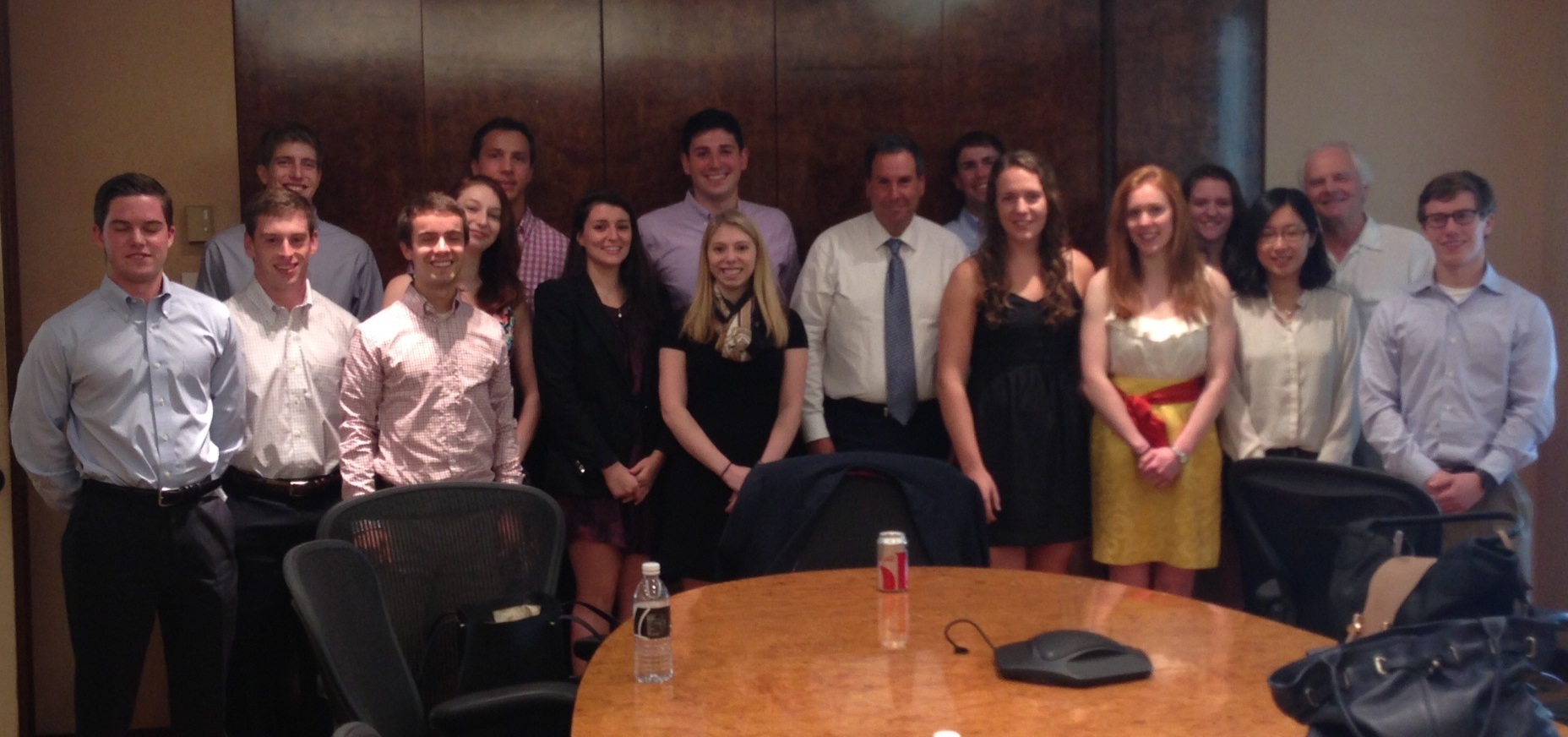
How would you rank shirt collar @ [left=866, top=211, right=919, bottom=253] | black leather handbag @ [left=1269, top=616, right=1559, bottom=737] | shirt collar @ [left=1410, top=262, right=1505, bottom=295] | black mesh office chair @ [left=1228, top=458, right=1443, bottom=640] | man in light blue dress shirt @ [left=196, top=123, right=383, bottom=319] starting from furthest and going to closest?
shirt collar @ [left=866, top=211, right=919, bottom=253] → man in light blue dress shirt @ [left=196, top=123, right=383, bottom=319] → shirt collar @ [left=1410, top=262, right=1505, bottom=295] → black mesh office chair @ [left=1228, top=458, right=1443, bottom=640] → black leather handbag @ [left=1269, top=616, right=1559, bottom=737]

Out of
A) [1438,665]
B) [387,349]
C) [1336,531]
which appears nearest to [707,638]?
[1438,665]

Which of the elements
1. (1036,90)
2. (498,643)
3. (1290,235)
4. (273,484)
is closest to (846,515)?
(498,643)

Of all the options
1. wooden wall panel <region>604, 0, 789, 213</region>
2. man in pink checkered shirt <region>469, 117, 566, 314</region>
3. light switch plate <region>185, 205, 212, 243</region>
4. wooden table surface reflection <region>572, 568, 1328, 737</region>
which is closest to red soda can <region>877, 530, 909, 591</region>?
wooden table surface reflection <region>572, 568, 1328, 737</region>

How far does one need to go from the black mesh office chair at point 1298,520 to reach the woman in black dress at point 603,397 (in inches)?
69.8

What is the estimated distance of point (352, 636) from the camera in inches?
84.2

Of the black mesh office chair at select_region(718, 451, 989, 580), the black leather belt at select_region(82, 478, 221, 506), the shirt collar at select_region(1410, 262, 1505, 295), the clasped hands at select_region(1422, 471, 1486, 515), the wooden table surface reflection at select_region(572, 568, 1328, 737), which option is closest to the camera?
the wooden table surface reflection at select_region(572, 568, 1328, 737)

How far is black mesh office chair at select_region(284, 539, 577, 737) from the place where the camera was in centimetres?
202

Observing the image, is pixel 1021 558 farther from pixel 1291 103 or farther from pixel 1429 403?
pixel 1291 103

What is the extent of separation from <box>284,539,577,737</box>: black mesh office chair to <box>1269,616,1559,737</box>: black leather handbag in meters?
1.37

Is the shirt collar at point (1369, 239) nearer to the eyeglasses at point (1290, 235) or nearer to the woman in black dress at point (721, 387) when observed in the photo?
the eyeglasses at point (1290, 235)

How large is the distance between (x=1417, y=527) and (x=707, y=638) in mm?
1465

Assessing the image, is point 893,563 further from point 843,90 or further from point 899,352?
point 843,90

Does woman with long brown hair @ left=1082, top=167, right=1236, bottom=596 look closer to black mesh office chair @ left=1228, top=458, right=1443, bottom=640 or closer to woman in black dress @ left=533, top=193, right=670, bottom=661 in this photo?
black mesh office chair @ left=1228, top=458, right=1443, bottom=640

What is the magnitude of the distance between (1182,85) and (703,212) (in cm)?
190
